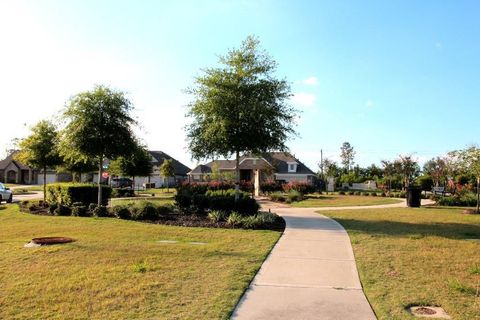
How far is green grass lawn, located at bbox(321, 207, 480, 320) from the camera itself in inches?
230

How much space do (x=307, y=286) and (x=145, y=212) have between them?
34.2ft

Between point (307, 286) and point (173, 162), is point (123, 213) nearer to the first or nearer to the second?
point (307, 286)

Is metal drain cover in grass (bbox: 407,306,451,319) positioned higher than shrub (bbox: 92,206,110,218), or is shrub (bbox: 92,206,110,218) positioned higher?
shrub (bbox: 92,206,110,218)

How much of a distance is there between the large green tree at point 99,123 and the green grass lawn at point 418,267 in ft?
35.0

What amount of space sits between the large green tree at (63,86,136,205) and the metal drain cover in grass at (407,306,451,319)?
15509 mm

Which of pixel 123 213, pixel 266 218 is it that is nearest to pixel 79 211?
pixel 123 213

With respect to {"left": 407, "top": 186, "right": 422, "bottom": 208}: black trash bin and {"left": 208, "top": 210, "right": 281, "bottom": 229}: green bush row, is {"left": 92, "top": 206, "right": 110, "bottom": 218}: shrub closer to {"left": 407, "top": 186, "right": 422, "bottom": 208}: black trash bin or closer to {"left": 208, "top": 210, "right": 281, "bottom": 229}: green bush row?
{"left": 208, "top": 210, "right": 281, "bottom": 229}: green bush row

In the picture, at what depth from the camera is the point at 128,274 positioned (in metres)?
7.14

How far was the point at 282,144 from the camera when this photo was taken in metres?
17.9

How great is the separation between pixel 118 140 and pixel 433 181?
4179 centimetres

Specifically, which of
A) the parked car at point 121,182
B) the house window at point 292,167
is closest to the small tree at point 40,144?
the parked car at point 121,182

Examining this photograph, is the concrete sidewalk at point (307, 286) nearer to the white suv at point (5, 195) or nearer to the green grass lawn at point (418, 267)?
the green grass lawn at point (418, 267)

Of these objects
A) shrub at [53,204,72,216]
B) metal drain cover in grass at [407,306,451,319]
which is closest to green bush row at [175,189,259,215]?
shrub at [53,204,72,216]

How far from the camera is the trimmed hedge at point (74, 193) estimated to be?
2014cm
